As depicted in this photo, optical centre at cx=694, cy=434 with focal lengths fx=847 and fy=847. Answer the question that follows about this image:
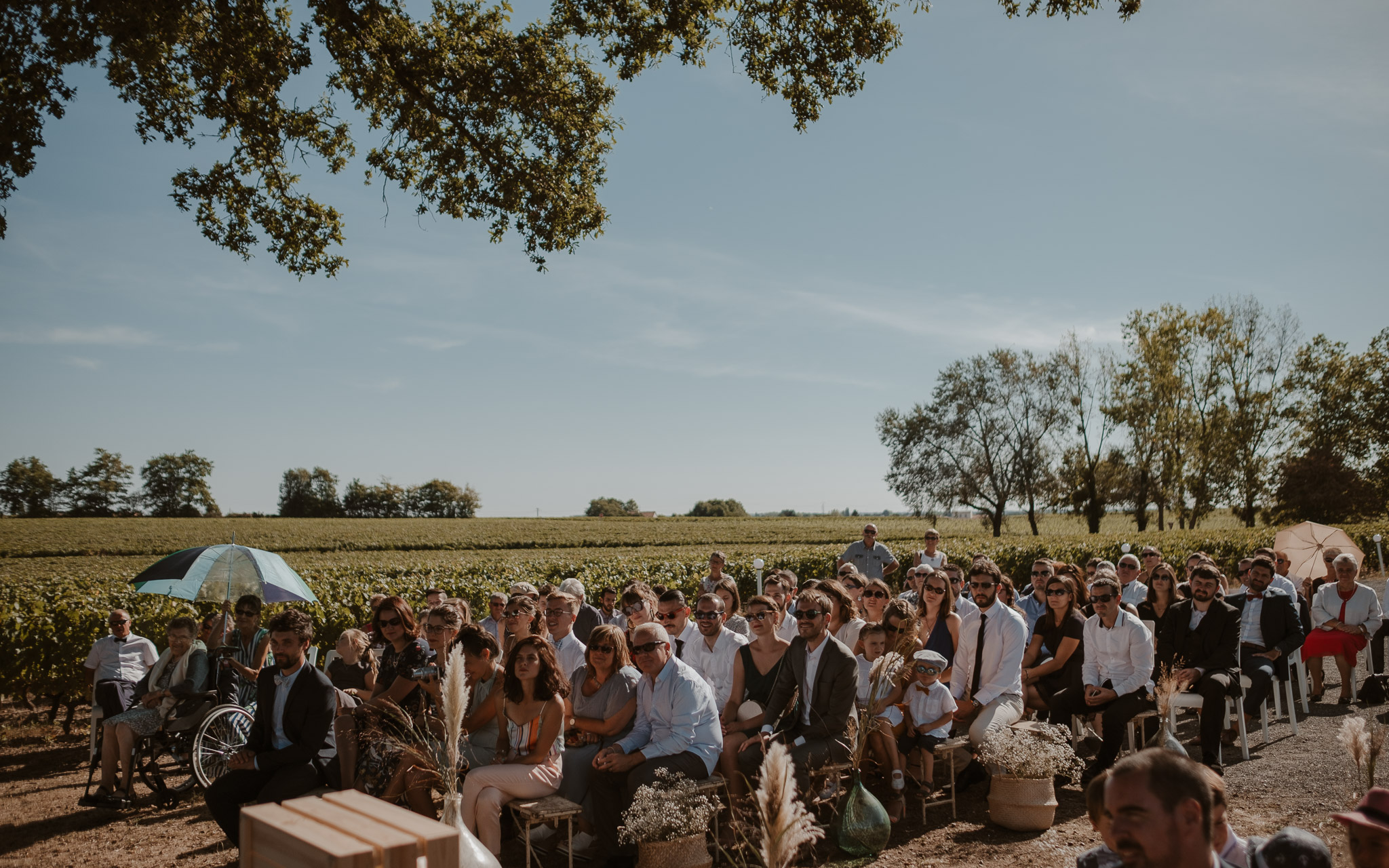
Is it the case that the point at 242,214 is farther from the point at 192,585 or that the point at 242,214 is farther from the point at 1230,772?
the point at 1230,772

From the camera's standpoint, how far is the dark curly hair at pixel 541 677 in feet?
20.0

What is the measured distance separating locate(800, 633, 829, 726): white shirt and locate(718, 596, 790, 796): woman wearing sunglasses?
30 cm

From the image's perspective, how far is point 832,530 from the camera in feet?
190

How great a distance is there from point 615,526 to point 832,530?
1601 cm

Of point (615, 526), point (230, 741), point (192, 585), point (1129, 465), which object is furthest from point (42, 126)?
point (615, 526)

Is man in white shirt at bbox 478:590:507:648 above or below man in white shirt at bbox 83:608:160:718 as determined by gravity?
above

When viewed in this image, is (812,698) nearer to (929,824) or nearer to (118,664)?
(929,824)

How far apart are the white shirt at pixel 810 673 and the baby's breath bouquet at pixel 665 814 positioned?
4.47 ft

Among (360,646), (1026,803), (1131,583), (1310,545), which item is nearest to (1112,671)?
(1026,803)

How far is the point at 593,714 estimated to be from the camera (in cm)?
660

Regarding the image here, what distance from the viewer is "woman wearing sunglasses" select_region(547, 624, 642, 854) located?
6270mm

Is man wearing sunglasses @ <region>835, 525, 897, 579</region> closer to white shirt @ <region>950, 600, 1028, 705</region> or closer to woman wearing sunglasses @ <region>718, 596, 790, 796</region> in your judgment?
white shirt @ <region>950, 600, 1028, 705</region>

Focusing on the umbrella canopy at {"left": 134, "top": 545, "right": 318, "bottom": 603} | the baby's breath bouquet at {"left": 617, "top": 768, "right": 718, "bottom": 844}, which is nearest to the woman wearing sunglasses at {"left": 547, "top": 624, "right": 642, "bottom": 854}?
the baby's breath bouquet at {"left": 617, "top": 768, "right": 718, "bottom": 844}

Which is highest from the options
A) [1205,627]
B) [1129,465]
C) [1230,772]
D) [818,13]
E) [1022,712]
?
[818,13]
